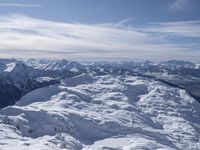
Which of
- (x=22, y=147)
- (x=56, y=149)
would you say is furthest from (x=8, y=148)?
(x=56, y=149)

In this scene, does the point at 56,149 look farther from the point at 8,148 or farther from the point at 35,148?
the point at 8,148

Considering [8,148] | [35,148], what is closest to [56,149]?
[35,148]

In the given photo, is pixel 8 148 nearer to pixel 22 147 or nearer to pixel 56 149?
pixel 22 147
